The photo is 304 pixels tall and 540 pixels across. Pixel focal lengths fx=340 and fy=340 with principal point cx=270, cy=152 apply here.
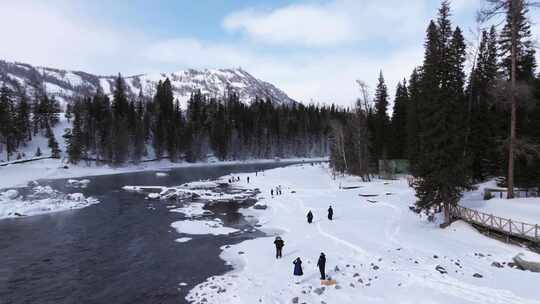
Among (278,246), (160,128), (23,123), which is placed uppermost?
(160,128)

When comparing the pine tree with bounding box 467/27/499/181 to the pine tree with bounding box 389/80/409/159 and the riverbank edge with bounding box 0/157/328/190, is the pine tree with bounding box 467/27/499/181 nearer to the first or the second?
the pine tree with bounding box 389/80/409/159

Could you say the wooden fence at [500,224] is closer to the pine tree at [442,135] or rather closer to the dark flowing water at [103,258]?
the pine tree at [442,135]

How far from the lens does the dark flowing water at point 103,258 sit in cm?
1731

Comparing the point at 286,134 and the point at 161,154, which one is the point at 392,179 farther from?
the point at 286,134

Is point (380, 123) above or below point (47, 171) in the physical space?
above

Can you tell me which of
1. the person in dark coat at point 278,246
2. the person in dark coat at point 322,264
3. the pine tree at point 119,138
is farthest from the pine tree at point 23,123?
the person in dark coat at point 322,264

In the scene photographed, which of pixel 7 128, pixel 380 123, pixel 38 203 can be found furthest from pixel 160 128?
pixel 38 203

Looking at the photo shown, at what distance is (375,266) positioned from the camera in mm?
18594

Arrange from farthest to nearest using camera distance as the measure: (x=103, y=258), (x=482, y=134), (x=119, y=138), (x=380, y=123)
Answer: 1. (x=119, y=138)
2. (x=380, y=123)
3. (x=482, y=134)
4. (x=103, y=258)

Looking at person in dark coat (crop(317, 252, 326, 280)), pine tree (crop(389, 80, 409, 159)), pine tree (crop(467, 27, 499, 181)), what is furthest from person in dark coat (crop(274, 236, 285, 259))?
pine tree (crop(389, 80, 409, 159))

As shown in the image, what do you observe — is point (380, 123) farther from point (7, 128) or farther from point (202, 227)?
point (7, 128)

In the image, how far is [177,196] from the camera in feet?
160

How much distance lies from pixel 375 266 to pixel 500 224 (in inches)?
380

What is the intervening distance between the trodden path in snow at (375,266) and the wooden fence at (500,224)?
2.85 ft
